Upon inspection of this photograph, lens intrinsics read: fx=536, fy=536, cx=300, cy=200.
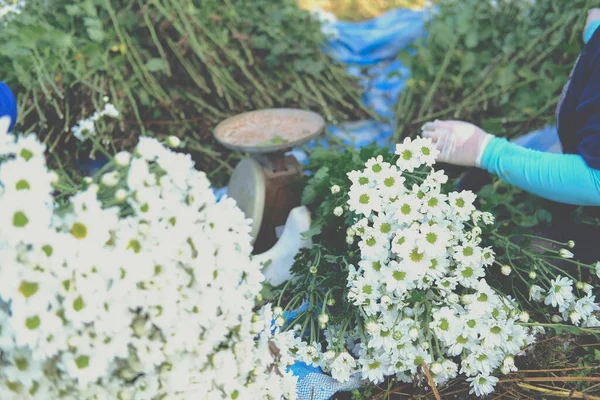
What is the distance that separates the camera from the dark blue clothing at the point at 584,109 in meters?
1.35

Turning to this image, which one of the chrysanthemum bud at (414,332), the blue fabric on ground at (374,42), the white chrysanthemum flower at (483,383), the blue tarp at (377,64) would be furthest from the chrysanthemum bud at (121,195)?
the blue fabric on ground at (374,42)

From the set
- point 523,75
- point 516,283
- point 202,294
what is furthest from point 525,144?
point 202,294

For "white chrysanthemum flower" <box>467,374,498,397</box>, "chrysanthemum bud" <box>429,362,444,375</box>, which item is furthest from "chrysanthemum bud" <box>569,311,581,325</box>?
"chrysanthemum bud" <box>429,362,444,375</box>

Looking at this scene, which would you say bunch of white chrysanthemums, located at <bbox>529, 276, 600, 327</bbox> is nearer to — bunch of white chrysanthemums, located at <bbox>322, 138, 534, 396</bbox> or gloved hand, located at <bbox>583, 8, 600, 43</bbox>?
bunch of white chrysanthemums, located at <bbox>322, 138, 534, 396</bbox>

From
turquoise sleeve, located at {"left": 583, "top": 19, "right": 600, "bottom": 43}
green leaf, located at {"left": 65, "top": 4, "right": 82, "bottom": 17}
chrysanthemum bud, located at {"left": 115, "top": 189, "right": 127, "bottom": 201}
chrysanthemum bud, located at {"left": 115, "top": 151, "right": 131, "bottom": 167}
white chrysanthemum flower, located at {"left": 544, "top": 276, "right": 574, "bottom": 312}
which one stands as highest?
chrysanthemum bud, located at {"left": 115, "top": 151, "right": 131, "bottom": 167}

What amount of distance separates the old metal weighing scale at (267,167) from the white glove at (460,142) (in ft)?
1.30

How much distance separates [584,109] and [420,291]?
27.8 inches

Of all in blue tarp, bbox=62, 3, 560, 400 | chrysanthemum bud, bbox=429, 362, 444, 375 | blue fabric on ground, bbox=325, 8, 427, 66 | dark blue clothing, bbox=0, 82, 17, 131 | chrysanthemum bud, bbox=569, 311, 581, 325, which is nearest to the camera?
chrysanthemum bud, bbox=429, 362, 444, 375

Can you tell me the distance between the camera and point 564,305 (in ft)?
3.96

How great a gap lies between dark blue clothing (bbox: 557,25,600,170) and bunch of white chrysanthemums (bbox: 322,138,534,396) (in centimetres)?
43

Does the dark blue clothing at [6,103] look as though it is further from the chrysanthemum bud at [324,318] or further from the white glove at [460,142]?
the white glove at [460,142]

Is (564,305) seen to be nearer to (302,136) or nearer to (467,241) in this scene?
(467,241)

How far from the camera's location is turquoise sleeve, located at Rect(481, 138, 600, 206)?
1.37m

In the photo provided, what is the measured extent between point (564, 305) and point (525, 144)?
1.09 metres
